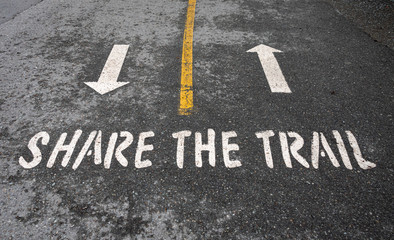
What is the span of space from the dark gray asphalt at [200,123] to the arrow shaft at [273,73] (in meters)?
0.09

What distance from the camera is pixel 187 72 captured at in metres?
3.87

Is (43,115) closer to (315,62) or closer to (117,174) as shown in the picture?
(117,174)

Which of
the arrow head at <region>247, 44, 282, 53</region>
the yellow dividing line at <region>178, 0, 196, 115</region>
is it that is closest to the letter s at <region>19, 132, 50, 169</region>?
the yellow dividing line at <region>178, 0, 196, 115</region>

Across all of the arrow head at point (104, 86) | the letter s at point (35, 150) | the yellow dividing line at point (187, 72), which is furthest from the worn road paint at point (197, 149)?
the arrow head at point (104, 86)

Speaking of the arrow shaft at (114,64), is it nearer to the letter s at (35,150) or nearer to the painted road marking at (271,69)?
the letter s at (35,150)

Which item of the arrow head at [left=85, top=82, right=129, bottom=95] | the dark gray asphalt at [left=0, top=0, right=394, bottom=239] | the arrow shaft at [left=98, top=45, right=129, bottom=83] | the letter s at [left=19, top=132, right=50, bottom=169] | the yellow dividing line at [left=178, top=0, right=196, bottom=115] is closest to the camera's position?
the dark gray asphalt at [left=0, top=0, right=394, bottom=239]

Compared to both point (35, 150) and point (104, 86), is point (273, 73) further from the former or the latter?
point (35, 150)

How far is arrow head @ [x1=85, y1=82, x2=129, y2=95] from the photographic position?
3537 millimetres

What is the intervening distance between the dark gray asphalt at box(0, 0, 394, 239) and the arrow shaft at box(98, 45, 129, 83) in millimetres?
110

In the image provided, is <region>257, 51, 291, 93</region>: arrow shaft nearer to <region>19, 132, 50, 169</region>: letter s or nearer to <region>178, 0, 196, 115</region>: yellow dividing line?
<region>178, 0, 196, 115</region>: yellow dividing line

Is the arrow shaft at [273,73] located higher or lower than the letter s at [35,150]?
higher

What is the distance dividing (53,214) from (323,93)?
3267 mm

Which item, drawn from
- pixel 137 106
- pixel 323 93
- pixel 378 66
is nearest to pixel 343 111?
pixel 323 93

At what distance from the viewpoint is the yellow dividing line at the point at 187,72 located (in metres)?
3.31
